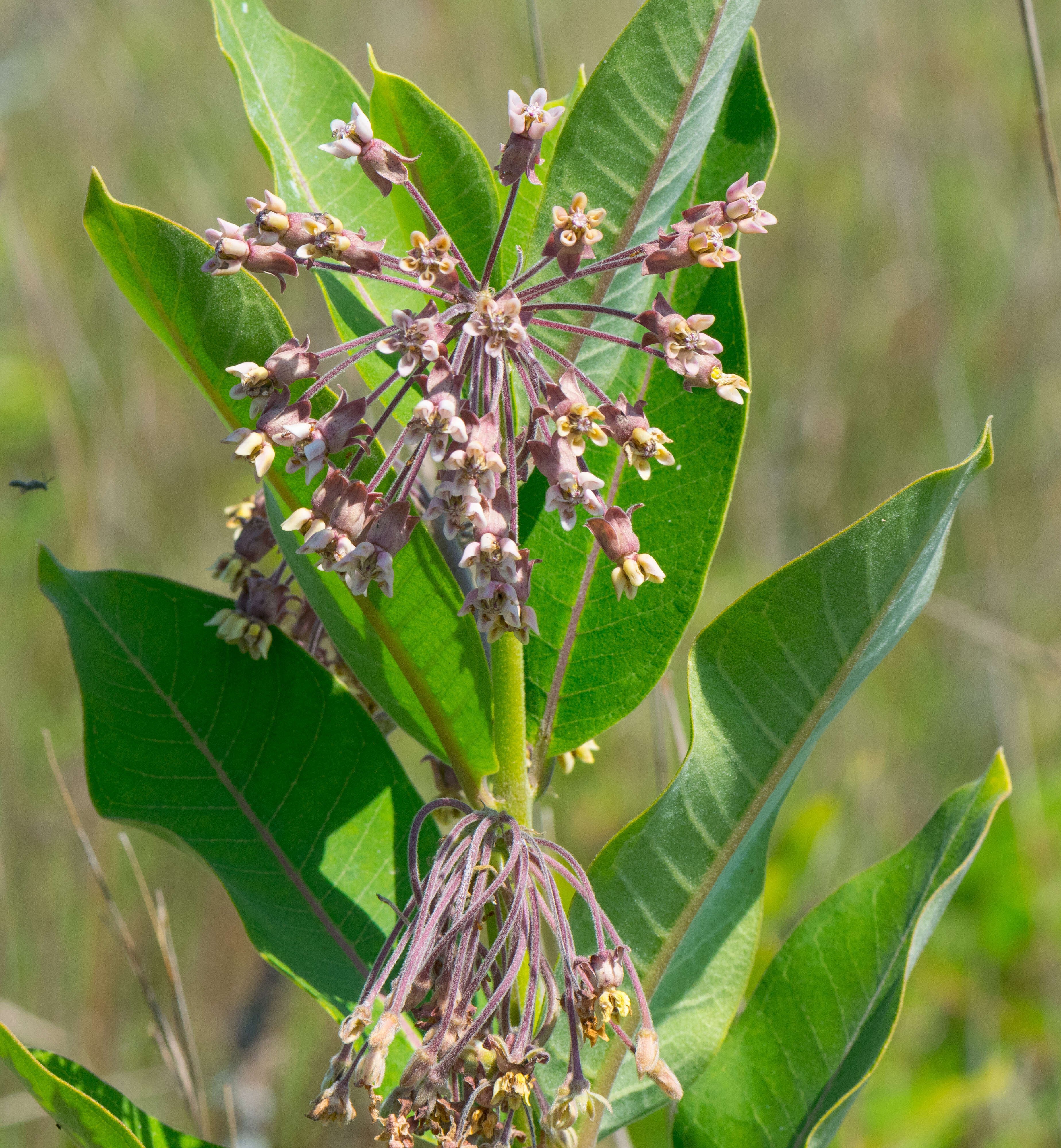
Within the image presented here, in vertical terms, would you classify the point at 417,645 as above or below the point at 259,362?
below

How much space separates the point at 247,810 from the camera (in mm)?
1484

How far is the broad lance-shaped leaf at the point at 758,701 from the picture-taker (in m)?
1.18

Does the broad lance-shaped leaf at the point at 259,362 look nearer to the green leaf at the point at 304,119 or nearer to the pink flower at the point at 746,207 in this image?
the green leaf at the point at 304,119

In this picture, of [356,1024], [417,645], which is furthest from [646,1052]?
[417,645]

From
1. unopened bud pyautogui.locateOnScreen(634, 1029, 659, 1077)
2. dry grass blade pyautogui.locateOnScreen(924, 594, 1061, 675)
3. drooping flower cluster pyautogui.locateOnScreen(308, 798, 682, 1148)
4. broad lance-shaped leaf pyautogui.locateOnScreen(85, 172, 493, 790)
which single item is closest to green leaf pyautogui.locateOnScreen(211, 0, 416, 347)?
broad lance-shaped leaf pyautogui.locateOnScreen(85, 172, 493, 790)

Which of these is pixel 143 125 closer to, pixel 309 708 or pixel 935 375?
pixel 935 375

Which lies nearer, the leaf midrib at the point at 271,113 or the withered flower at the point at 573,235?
the withered flower at the point at 573,235

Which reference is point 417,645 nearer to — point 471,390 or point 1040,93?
point 471,390

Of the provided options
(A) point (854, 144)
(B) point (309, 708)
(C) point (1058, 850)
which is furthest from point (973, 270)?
(B) point (309, 708)

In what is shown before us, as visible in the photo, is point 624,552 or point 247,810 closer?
point 624,552

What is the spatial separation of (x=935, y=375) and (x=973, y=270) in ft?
3.03

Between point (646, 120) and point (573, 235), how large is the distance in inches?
8.9

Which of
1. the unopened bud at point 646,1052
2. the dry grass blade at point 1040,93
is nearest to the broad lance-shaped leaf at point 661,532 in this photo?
the unopened bud at point 646,1052

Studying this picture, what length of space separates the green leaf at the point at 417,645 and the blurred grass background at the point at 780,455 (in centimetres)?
150
